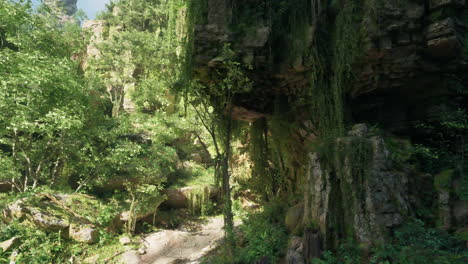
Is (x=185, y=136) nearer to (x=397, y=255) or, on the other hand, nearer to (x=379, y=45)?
(x=379, y=45)

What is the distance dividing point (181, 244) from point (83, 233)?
4124mm

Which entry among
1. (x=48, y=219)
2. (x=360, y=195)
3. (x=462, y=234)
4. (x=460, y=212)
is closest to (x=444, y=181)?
(x=460, y=212)

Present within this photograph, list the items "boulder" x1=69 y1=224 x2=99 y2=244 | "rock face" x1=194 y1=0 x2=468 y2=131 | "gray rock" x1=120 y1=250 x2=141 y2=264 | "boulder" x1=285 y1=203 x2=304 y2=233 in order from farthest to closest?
"gray rock" x1=120 y1=250 x2=141 y2=264 < "boulder" x1=69 y1=224 x2=99 y2=244 < "boulder" x1=285 y1=203 x2=304 y2=233 < "rock face" x1=194 y1=0 x2=468 y2=131

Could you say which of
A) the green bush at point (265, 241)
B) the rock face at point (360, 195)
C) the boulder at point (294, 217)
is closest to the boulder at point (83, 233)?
the green bush at point (265, 241)

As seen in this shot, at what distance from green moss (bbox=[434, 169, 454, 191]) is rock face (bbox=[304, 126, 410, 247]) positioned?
77 centimetres

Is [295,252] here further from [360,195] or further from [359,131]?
[359,131]

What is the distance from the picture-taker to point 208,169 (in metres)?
16.2

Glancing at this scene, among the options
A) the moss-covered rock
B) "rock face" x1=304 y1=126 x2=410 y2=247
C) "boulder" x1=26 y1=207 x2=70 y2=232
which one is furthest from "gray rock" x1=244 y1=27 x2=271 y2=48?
"boulder" x1=26 y1=207 x2=70 y2=232

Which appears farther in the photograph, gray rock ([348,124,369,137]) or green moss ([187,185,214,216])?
green moss ([187,185,214,216])

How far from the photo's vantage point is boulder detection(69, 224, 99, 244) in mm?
8969

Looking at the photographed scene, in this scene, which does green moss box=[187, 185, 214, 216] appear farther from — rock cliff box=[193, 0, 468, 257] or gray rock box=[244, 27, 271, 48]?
gray rock box=[244, 27, 271, 48]

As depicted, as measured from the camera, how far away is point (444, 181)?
5102 mm

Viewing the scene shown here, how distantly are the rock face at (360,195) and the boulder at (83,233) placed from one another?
7700 millimetres

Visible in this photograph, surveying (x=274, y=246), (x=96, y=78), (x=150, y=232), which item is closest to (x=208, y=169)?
(x=150, y=232)
